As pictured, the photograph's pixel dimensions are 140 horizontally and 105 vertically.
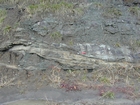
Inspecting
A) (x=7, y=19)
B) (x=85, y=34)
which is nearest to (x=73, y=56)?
(x=85, y=34)

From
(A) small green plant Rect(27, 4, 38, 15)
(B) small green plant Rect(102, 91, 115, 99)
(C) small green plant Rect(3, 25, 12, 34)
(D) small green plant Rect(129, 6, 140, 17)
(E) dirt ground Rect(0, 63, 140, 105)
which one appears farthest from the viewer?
(D) small green plant Rect(129, 6, 140, 17)

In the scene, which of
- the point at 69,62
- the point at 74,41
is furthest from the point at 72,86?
the point at 74,41

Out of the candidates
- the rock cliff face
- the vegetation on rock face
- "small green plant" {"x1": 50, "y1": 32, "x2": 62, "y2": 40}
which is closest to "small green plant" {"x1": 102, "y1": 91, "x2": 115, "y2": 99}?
the rock cliff face

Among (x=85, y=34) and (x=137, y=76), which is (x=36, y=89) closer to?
(x=85, y=34)

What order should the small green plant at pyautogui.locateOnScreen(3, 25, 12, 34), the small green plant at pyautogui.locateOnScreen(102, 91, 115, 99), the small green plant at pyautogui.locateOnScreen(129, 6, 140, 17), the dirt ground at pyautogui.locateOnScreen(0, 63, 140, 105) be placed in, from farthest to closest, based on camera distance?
the small green plant at pyautogui.locateOnScreen(129, 6, 140, 17) → the small green plant at pyautogui.locateOnScreen(3, 25, 12, 34) → the small green plant at pyautogui.locateOnScreen(102, 91, 115, 99) → the dirt ground at pyautogui.locateOnScreen(0, 63, 140, 105)

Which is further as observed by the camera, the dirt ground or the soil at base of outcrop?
the soil at base of outcrop

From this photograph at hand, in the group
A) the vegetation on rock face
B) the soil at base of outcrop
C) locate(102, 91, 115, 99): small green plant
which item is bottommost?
locate(102, 91, 115, 99): small green plant

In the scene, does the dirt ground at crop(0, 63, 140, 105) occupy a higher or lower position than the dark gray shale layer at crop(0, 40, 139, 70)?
lower

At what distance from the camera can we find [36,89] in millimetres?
4750

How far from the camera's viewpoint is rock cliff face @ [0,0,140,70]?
17.5ft

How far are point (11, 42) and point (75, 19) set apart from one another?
180 cm

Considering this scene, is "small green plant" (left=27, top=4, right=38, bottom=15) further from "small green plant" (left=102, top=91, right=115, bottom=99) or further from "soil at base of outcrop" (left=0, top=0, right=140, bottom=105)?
"small green plant" (left=102, top=91, right=115, bottom=99)

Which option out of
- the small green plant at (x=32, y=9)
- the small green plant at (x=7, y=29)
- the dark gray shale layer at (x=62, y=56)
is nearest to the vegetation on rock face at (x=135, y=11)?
the dark gray shale layer at (x=62, y=56)

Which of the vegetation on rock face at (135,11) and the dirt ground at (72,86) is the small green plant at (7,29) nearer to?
the dirt ground at (72,86)
